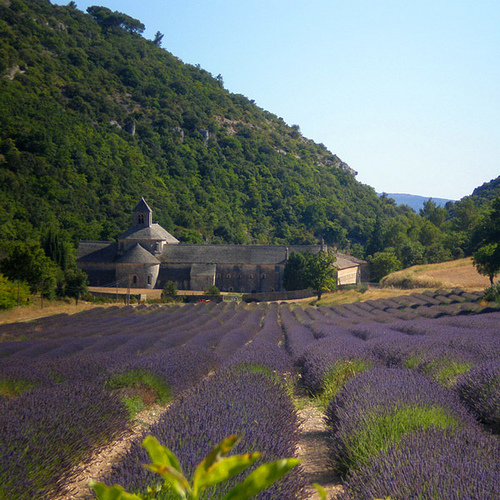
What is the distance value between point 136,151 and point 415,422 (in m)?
78.7

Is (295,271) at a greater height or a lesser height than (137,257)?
lesser

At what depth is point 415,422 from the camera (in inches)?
125

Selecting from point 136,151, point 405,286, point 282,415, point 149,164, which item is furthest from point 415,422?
point 136,151

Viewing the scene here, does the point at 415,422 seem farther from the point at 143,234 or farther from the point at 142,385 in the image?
the point at 143,234

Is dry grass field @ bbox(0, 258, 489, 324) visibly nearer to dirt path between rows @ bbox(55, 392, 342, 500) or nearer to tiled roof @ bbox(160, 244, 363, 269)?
tiled roof @ bbox(160, 244, 363, 269)

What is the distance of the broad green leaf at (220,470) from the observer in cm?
70

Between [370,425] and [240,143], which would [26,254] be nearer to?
[370,425]

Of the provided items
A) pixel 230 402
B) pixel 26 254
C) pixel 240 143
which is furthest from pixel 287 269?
pixel 240 143

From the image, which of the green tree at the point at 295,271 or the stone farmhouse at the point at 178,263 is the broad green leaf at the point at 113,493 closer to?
the green tree at the point at 295,271

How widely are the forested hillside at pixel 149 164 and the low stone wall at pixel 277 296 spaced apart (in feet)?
46.1

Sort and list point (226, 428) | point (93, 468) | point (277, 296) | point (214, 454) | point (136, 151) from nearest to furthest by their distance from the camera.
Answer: point (214, 454)
point (226, 428)
point (93, 468)
point (277, 296)
point (136, 151)

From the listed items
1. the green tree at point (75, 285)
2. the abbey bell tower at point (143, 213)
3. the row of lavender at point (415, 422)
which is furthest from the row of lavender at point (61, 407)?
the abbey bell tower at point (143, 213)

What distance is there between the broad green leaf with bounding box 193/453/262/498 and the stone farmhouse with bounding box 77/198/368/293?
1684 inches

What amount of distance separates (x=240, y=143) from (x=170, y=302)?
70.6 metres
